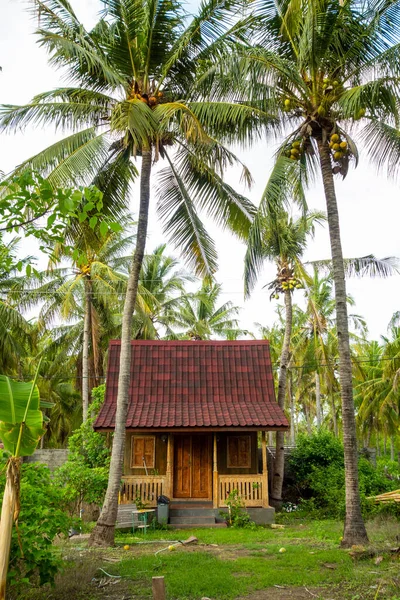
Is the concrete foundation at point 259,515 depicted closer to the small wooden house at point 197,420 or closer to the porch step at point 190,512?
the small wooden house at point 197,420

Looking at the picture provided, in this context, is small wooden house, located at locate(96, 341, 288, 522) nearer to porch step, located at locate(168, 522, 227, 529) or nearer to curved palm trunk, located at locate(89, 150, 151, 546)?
porch step, located at locate(168, 522, 227, 529)

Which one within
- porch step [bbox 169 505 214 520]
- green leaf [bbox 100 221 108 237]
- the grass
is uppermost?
green leaf [bbox 100 221 108 237]

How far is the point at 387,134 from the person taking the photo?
452 inches

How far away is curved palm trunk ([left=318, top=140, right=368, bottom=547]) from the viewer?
32.6ft

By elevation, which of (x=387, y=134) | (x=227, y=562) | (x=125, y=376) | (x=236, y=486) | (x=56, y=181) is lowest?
(x=227, y=562)

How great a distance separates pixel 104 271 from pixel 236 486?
10.8 metres

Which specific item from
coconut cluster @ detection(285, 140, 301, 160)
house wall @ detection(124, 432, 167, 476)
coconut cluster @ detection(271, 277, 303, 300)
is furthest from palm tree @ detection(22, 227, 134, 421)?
coconut cluster @ detection(285, 140, 301, 160)

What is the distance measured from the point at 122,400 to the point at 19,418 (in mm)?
6238

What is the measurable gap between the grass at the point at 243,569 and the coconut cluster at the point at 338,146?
23.6 ft

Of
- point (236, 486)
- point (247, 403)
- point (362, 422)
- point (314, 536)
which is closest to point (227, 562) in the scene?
point (314, 536)

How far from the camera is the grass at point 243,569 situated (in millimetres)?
7320

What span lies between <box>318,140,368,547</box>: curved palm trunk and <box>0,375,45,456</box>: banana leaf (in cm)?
632

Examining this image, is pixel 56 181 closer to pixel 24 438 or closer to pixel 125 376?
pixel 125 376

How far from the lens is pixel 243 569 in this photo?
8.79 meters
